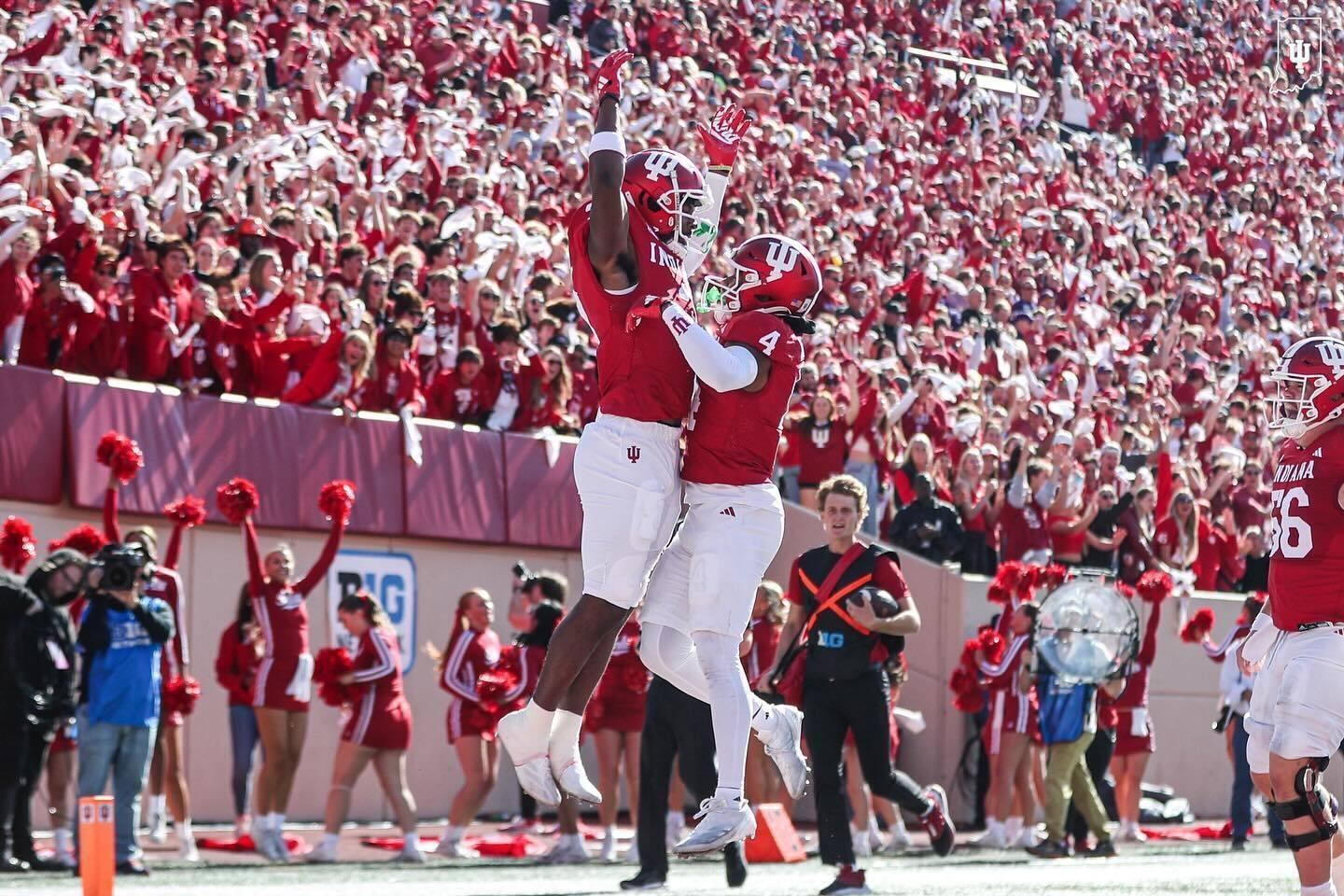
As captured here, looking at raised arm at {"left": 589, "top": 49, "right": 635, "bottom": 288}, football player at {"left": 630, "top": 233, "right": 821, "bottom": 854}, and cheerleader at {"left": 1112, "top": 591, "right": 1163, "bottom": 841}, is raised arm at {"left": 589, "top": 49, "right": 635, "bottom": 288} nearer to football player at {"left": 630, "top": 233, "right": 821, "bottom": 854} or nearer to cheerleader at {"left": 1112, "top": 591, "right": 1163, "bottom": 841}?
football player at {"left": 630, "top": 233, "right": 821, "bottom": 854}

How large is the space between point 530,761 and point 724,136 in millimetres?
2349

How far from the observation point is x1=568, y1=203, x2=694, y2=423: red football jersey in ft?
23.9

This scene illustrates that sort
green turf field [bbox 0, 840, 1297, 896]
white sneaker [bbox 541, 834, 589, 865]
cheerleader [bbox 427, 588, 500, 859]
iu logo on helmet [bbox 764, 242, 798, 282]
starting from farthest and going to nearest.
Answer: cheerleader [bbox 427, 588, 500, 859]
white sneaker [bbox 541, 834, 589, 865]
green turf field [bbox 0, 840, 1297, 896]
iu logo on helmet [bbox 764, 242, 798, 282]

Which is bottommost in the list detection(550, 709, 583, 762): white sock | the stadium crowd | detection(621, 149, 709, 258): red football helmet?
detection(550, 709, 583, 762): white sock

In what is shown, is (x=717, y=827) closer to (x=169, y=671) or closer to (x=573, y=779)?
(x=573, y=779)

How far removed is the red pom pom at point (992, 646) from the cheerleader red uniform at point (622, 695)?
2.70 metres

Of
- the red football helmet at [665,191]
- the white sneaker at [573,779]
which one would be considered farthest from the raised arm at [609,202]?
the white sneaker at [573,779]

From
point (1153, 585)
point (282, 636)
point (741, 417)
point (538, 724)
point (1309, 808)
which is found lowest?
point (1309, 808)

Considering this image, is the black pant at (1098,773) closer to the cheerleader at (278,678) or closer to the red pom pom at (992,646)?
the red pom pom at (992,646)

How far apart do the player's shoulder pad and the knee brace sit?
2.44 meters

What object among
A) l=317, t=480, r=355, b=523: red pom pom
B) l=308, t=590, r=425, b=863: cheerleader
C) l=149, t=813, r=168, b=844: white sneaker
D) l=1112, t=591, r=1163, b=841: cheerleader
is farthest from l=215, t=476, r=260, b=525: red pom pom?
l=1112, t=591, r=1163, b=841: cheerleader

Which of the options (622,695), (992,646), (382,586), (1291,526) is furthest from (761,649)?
(1291,526)

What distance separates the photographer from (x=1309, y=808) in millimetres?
7949

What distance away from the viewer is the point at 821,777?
1037 centimetres
